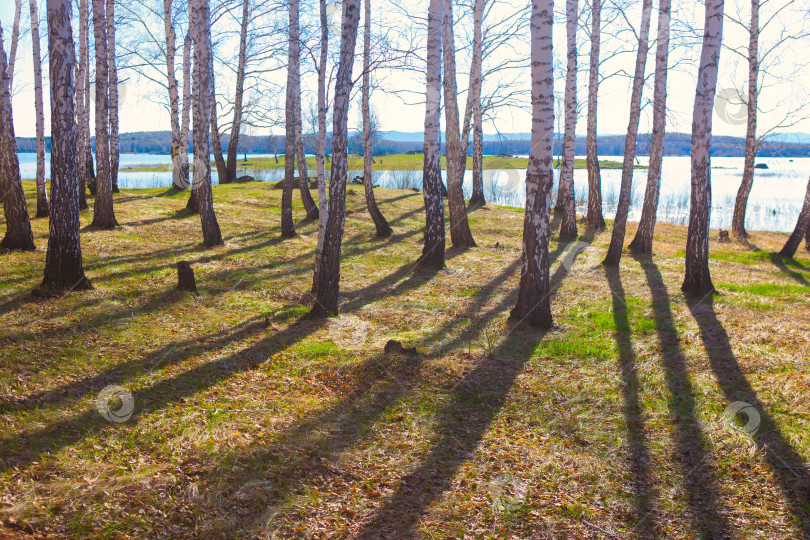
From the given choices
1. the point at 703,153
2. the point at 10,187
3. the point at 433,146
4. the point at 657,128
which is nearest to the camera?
the point at 703,153

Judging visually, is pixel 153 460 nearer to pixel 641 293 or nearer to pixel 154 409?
pixel 154 409

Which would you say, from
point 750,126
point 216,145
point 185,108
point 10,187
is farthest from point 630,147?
point 216,145

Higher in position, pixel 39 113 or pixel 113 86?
pixel 113 86

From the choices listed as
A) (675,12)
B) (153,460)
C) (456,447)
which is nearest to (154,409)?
(153,460)

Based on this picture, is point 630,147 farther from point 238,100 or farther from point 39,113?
point 238,100

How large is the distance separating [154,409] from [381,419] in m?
2.03

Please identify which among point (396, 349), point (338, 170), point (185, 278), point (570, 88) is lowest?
point (396, 349)

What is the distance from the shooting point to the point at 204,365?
5723 mm

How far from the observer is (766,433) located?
4625 mm

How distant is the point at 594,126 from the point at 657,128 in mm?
3987

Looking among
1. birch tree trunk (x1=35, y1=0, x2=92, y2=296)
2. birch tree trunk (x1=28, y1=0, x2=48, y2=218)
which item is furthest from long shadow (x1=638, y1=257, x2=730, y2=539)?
birch tree trunk (x1=28, y1=0, x2=48, y2=218)

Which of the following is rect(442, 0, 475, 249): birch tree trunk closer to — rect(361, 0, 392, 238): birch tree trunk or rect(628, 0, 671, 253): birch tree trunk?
rect(361, 0, 392, 238): birch tree trunk

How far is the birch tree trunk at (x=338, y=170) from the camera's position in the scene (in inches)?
270

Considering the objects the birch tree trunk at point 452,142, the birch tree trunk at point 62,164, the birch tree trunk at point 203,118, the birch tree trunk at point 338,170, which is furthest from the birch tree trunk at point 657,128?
the birch tree trunk at point 62,164
